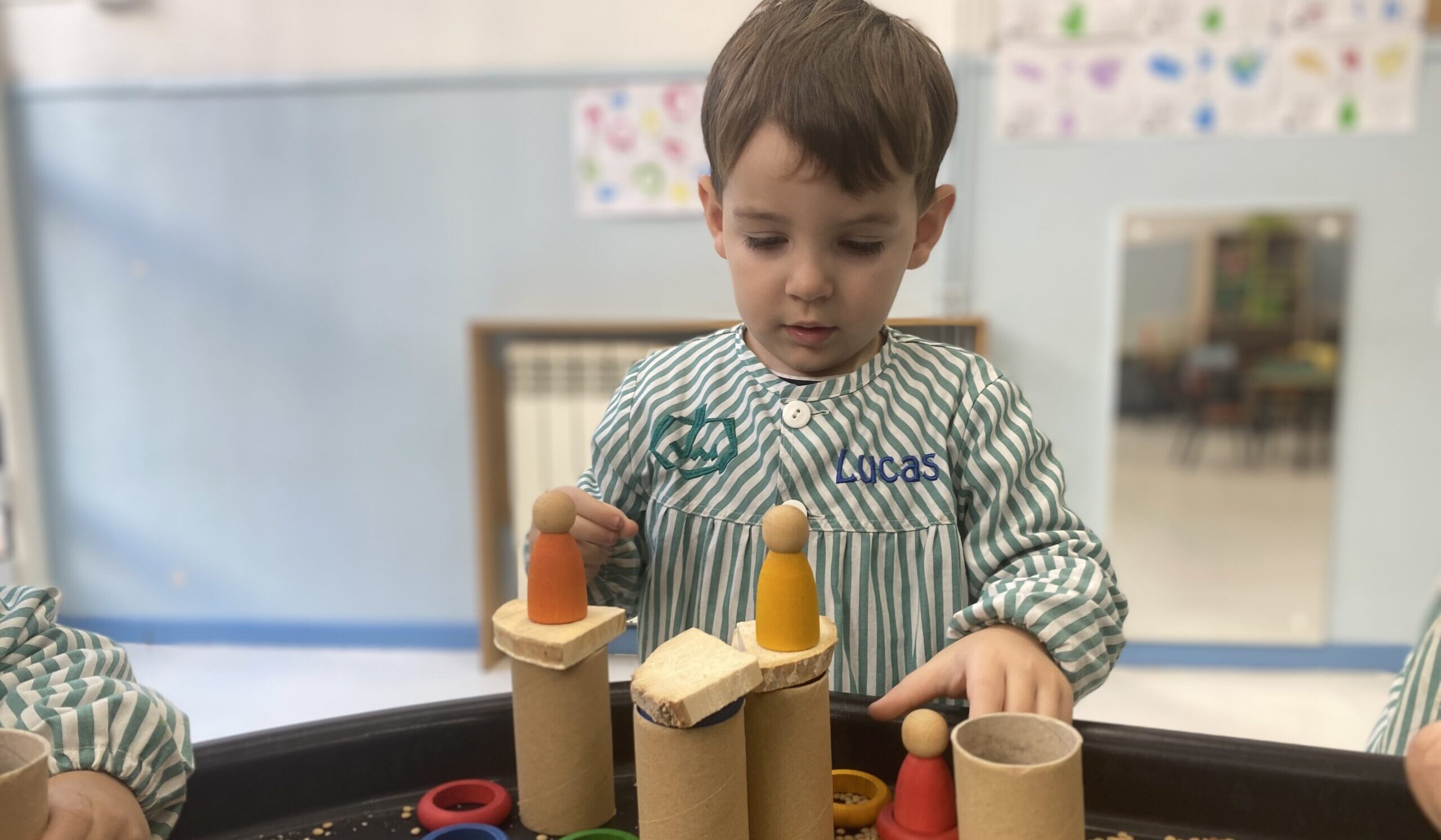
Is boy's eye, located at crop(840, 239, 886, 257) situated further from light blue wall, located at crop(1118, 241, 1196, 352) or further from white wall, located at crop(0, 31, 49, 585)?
white wall, located at crop(0, 31, 49, 585)

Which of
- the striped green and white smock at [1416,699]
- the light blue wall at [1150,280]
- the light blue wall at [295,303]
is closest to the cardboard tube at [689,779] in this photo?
the striped green and white smock at [1416,699]

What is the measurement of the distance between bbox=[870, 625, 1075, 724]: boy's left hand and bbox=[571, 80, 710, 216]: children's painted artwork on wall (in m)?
1.18

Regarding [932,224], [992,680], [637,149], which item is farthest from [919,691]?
[637,149]

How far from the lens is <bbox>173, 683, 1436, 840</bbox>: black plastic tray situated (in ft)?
1.34

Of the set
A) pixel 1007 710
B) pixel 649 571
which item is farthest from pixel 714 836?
pixel 649 571

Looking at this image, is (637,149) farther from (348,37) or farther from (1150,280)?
(1150,280)

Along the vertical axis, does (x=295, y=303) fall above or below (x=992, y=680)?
above

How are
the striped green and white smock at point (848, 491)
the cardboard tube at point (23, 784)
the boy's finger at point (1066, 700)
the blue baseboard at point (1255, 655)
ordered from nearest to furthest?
the cardboard tube at point (23, 784)
the boy's finger at point (1066, 700)
the striped green and white smock at point (848, 491)
the blue baseboard at point (1255, 655)

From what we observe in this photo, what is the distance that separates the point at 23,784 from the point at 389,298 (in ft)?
5.06

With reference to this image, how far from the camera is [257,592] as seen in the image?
5.96 feet

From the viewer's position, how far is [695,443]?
0.55m

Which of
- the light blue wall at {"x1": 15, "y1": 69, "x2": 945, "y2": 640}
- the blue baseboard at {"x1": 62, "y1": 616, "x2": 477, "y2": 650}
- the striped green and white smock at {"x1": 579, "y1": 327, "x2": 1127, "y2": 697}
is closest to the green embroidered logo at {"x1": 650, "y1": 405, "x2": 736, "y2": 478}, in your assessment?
the striped green and white smock at {"x1": 579, "y1": 327, "x2": 1127, "y2": 697}

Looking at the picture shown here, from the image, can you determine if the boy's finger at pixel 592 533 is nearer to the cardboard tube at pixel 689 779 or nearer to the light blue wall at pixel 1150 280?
the cardboard tube at pixel 689 779

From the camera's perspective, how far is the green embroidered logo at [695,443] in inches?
21.5
